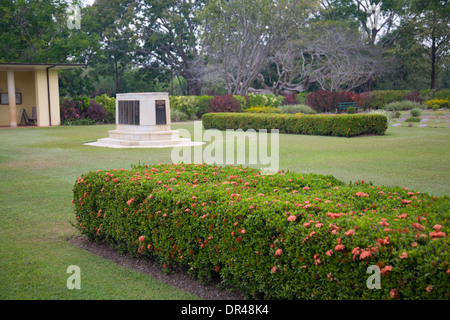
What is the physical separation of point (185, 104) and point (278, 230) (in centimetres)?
2412

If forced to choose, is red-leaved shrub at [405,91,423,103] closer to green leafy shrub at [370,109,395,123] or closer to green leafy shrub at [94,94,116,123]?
green leafy shrub at [370,109,395,123]

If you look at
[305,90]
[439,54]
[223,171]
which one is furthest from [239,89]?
[223,171]

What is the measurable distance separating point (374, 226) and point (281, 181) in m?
1.62

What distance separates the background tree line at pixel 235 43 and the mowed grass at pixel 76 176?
1286cm

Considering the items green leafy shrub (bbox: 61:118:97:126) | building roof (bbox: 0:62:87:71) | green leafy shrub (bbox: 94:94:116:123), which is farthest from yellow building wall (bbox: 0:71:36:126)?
green leafy shrub (bbox: 94:94:116:123)

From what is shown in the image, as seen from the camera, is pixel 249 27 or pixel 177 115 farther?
pixel 249 27

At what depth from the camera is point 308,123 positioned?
1719 centimetres

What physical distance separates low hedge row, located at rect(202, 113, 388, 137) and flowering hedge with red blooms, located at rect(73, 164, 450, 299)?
12100 mm

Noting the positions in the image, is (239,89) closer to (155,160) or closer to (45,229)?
(155,160)

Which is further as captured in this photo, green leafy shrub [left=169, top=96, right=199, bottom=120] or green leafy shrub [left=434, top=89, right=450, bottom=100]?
green leafy shrub [left=434, top=89, right=450, bottom=100]

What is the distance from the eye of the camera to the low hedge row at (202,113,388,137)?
1593 cm

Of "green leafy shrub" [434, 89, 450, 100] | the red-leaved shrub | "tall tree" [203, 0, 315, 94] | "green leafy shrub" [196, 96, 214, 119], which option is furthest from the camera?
the red-leaved shrub

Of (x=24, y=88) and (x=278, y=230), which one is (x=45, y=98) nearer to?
(x=24, y=88)

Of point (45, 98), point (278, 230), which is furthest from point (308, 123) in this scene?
point (278, 230)
